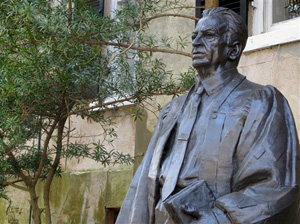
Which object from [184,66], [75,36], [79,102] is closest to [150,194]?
[75,36]

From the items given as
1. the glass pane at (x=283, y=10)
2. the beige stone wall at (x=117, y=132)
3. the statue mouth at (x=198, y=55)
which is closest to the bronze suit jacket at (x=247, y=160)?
the statue mouth at (x=198, y=55)

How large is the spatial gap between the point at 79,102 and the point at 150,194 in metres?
4.05

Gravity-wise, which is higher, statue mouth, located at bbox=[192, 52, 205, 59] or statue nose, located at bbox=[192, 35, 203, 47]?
statue nose, located at bbox=[192, 35, 203, 47]

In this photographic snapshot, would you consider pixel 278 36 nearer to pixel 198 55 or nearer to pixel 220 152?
pixel 198 55

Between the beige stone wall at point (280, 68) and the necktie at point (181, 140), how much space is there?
3.25 m

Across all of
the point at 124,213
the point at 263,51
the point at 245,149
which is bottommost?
the point at 124,213

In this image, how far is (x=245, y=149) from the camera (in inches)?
174

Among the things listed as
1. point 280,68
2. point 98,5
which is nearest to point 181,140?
point 280,68

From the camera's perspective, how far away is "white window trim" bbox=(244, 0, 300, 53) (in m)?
8.07

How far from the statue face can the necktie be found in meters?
0.17

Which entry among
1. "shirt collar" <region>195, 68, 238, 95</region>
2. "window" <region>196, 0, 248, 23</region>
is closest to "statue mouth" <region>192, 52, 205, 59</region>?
"shirt collar" <region>195, 68, 238, 95</region>

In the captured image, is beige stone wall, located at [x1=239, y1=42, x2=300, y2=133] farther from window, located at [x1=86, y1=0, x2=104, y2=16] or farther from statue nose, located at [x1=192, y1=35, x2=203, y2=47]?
statue nose, located at [x1=192, y1=35, x2=203, y2=47]

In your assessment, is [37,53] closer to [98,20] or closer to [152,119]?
[98,20]

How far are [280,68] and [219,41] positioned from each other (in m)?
3.57
